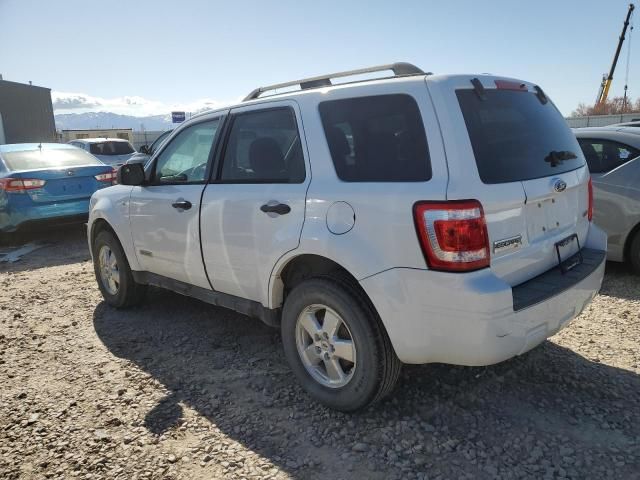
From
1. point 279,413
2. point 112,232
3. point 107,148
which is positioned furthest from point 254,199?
point 107,148

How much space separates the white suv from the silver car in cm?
213

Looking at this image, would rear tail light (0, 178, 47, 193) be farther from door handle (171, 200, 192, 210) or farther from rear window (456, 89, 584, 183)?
rear window (456, 89, 584, 183)

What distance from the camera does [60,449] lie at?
2826mm

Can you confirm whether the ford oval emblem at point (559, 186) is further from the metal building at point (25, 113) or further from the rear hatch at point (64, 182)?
the metal building at point (25, 113)

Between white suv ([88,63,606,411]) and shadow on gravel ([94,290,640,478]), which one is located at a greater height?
white suv ([88,63,606,411])

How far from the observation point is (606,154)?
17.6ft

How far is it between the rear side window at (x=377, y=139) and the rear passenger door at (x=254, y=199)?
0.24 m

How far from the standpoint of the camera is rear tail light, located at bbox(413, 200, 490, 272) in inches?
93.4

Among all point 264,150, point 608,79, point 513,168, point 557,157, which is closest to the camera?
point 513,168

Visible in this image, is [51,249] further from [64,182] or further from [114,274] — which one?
[114,274]

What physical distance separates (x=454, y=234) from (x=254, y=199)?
4.51 feet

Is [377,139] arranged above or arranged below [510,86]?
below

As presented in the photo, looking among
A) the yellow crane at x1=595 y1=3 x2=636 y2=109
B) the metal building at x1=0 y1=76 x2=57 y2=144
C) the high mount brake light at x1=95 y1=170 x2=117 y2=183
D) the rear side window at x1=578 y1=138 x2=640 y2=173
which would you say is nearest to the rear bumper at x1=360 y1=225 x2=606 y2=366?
the rear side window at x1=578 y1=138 x2=640 y2=173

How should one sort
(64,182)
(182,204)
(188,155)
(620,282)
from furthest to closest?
(64,182), (620,282), (188,155), (182,204)
